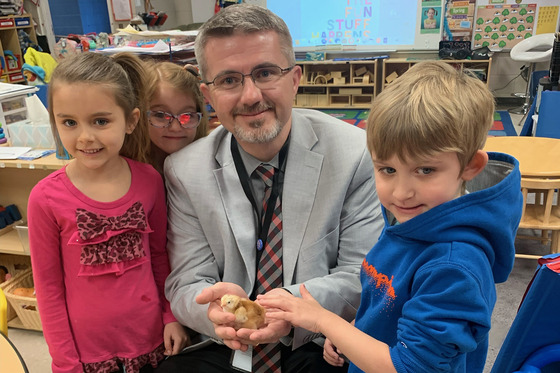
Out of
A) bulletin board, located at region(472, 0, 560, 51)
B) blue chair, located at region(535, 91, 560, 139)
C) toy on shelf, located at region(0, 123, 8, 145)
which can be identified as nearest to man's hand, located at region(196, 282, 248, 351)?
toy on shelf, located at region(0, 123, 8, 145)

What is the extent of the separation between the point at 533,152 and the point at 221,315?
2.47 m

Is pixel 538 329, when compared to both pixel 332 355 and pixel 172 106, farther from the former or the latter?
pixel 172 106

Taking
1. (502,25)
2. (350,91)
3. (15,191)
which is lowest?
(350,91)

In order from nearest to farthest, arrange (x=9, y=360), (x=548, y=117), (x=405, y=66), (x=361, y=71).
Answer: (x=9, y=360), (x=548, y=117), (x=405, y=66), (x=361, y=71)

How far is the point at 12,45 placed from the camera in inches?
299

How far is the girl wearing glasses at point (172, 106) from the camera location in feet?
6.09

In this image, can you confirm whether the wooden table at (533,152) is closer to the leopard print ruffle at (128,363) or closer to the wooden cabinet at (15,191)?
the leopard print ruffle at (128,363)

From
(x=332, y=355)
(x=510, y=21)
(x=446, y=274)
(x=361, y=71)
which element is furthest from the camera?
(x=361, y=71)

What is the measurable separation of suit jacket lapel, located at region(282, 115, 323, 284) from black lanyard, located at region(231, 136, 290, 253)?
0.05 meters

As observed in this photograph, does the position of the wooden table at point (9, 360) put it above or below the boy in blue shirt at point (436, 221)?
Answer: below

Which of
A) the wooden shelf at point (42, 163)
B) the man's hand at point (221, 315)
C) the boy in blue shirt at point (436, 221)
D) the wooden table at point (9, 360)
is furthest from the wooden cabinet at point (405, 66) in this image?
the wooden table at point (9, 360)

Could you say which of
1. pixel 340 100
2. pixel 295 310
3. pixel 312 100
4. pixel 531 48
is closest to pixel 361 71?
pixel 340 100

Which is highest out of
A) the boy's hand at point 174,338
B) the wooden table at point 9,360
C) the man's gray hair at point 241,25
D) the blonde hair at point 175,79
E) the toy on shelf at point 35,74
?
the man's gray hair at point 241,25

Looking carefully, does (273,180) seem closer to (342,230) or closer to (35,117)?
(342,230)
